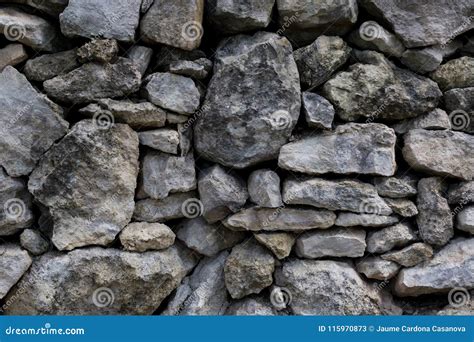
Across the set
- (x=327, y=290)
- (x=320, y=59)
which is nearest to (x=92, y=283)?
(x=327, y=290)

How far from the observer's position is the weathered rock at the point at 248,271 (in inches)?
135

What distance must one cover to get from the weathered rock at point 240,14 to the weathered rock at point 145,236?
5.10 feet

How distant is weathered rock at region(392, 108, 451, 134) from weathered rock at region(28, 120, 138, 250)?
2.03 m

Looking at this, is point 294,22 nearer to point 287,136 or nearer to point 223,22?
point 223,22

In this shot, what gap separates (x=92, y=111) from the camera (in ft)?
10.9

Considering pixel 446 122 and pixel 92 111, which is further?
pixel 446 122

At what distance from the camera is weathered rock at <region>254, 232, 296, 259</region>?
344 centimetres

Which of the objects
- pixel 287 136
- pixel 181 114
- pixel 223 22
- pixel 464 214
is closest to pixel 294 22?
pixel 223 22

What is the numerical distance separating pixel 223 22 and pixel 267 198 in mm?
1320

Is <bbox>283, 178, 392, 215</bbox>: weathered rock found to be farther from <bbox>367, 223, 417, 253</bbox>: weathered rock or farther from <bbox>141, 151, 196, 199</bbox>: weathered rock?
<bbox>141, 151, 196, 199</bbox>: weathered rock

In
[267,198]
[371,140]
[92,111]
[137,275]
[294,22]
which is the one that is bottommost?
[137,275]

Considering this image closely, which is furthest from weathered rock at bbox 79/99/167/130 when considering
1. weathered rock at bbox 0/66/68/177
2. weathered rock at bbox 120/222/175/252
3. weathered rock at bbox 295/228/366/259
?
weathered rock at bbox 295/228/366/259

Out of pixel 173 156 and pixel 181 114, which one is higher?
pixel 181 114

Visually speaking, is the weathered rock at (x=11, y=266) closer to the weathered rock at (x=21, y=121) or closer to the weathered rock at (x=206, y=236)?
the weathered rock at (x=21, y=121)
